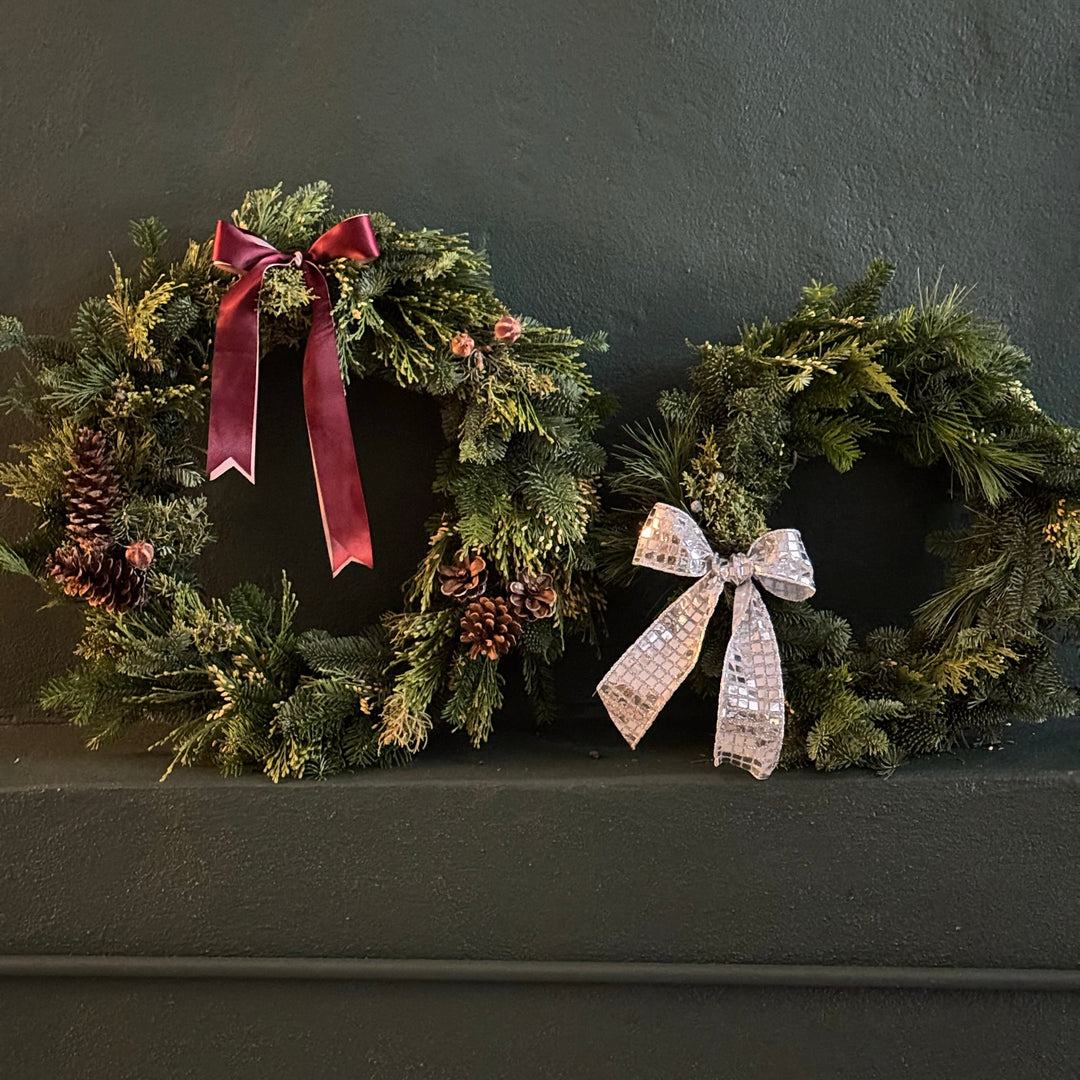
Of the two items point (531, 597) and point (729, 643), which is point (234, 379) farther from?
point (729, 643)

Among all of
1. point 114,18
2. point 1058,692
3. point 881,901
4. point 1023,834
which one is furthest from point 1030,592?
point 114,18

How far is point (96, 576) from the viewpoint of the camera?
3.28 ft

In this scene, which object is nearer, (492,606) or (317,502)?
(492,606)

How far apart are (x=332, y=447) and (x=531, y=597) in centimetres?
27

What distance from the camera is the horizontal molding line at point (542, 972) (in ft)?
3.10

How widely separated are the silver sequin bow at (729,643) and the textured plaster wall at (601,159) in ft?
0.69

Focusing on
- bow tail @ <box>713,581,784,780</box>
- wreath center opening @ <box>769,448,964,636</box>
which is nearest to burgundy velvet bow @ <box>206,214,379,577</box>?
bow tail @ <box>713,581,784,780</box>

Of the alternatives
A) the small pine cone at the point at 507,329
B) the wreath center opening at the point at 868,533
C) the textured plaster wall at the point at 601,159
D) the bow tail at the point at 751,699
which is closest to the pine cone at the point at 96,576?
the textured plaster wall at the point at 601,159

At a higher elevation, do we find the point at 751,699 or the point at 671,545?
the point at 671,545

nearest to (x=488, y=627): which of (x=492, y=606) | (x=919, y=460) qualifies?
(x=492, y=606)

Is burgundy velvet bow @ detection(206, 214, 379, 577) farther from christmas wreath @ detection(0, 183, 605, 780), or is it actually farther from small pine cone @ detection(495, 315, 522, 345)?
small pine cone @ detection(495, 315, 522, 345)

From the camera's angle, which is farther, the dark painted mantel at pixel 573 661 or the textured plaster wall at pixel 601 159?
the textured plaster wall at pixel 601 159

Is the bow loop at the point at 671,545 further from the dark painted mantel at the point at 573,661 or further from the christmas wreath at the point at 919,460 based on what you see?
the dark painted mantel at the point at 573,661

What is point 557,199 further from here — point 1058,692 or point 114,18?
point 1058,692
